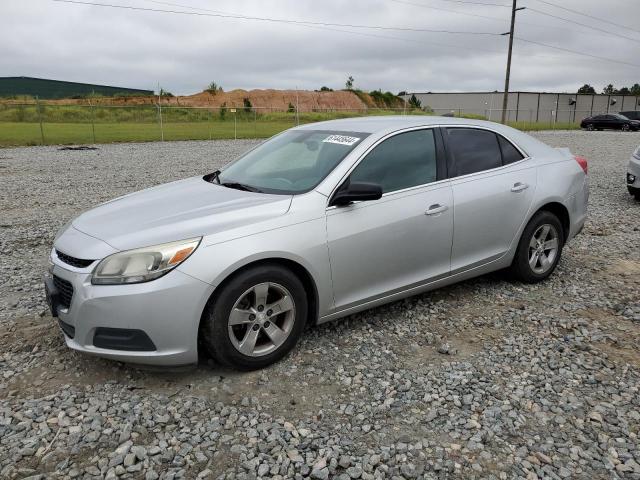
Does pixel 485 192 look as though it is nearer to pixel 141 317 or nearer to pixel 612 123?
pixel 141 317

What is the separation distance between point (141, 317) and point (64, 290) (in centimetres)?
61

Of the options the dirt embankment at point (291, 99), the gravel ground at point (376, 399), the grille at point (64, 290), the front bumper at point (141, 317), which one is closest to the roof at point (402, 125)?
the gravel ground at point (376, 399)

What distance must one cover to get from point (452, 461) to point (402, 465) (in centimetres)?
25

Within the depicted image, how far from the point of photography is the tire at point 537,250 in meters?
4.63

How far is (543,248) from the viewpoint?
15.8ft

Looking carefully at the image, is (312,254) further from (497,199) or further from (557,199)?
(557,199)

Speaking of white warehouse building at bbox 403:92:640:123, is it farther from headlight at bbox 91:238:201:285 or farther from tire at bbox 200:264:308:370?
headlight at bbox 91:238:201:285

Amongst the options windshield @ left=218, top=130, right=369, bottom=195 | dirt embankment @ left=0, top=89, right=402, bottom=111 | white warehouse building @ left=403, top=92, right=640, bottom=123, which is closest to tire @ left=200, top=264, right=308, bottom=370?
windshield @ left=218, top=130, right=369, bottom=195

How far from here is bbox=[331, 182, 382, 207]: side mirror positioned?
11.2 feet

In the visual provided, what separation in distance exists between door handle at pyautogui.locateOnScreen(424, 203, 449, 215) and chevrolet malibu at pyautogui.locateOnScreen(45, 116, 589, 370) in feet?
0.04

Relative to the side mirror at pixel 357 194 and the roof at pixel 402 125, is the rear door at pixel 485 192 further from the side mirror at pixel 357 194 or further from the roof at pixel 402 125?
the side mirror at pixel 357 194

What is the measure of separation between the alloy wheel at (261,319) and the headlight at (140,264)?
0.46m

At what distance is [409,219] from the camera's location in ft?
12.4

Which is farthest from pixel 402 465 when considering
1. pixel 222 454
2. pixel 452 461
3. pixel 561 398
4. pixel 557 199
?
pixel 557 199
